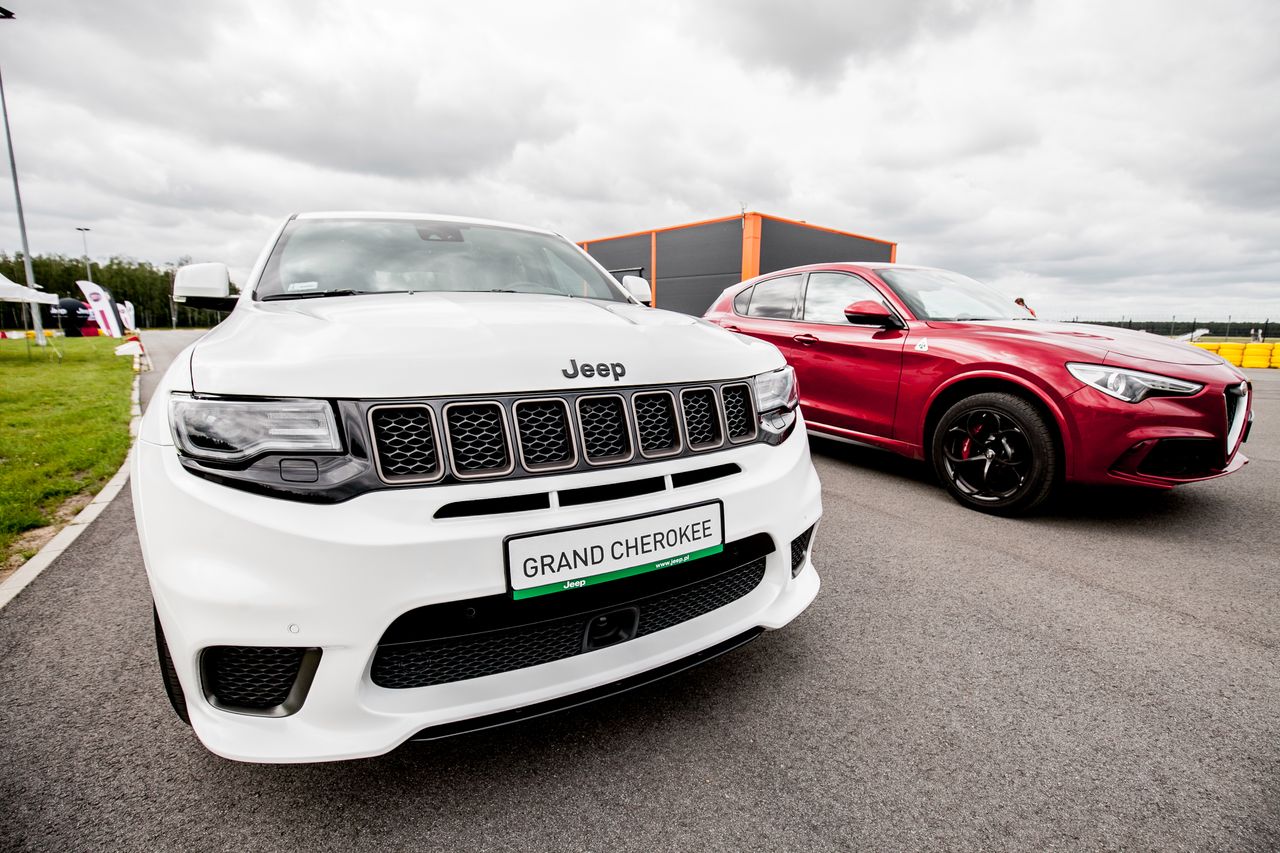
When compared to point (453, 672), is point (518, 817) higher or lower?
lower

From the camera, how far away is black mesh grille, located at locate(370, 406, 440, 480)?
1.29 meters

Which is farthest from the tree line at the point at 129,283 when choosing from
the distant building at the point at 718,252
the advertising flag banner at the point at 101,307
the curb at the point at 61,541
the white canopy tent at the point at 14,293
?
the curb at the point at 61,541

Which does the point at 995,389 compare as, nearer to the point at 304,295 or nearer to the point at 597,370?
the point at 597,370

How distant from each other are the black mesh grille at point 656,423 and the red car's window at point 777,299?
144 inches

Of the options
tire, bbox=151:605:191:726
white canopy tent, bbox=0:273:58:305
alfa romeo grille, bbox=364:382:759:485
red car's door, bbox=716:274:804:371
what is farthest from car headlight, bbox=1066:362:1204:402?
white canopy tent, bbox=0:273:58:305

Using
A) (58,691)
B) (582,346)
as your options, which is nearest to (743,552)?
(582,346)

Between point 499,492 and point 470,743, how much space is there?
855mm

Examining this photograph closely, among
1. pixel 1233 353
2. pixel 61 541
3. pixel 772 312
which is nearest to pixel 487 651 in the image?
pixel 61 541

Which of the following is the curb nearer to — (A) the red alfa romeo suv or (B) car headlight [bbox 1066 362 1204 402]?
(A) the red alfa romeo suv

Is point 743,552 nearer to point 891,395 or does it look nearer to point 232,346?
point 232,346

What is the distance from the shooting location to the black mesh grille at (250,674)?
1.25m

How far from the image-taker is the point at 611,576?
1398mm

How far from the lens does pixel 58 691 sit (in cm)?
189

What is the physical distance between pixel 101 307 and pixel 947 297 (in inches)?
1040
